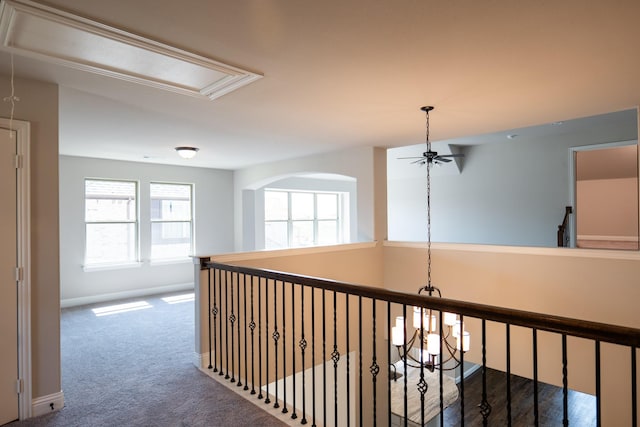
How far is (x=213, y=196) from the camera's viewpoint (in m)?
7.53

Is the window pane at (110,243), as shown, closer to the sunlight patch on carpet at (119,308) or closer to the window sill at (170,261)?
the window sill at (170,261)

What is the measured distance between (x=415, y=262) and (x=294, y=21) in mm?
3866

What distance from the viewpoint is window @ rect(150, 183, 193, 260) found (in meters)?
6.83

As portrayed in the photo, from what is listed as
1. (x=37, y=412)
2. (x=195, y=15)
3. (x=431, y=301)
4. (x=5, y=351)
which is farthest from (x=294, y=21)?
(x=37, y=412)

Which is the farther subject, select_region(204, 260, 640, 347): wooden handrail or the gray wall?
the gray wall

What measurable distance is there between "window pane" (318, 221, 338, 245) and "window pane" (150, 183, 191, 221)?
3.73 m

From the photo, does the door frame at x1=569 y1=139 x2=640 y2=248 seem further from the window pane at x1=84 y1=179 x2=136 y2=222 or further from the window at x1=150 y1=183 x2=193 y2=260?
the window pane at x1=84 y1=179 x2=136 y2=222

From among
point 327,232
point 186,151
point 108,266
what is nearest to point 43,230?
point 186,151

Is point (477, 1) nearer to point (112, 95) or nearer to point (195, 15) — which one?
point (195, 15)

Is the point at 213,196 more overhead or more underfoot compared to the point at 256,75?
more underfoot

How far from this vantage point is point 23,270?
2.43 m

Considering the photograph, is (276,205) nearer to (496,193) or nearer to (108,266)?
(108,266)

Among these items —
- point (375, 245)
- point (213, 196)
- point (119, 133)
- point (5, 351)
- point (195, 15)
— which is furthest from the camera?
point (213, 196)

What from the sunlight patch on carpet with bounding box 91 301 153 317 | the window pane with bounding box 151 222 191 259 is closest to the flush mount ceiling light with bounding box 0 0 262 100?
the sunlight patch on carpet with bounding box 91 301 153 317
